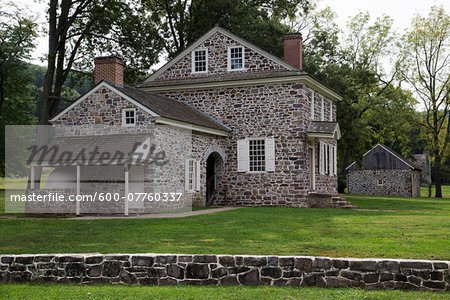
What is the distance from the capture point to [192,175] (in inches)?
858

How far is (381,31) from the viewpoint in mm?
44375

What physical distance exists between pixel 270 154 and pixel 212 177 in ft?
9.96

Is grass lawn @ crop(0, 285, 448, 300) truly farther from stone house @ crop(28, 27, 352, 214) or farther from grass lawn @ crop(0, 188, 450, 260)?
stone house @ crop(28, 27, 352, 214)

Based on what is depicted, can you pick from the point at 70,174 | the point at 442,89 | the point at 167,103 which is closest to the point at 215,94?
the point at 167,103

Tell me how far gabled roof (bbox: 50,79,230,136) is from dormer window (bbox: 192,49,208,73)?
8.19 ft

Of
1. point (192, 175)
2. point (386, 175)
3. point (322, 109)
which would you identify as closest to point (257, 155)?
point (192, 175)

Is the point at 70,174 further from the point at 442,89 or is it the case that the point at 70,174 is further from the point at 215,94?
the point at 442,89

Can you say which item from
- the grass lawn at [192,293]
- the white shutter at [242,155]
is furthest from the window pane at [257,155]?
the grass lawn at [192,293]

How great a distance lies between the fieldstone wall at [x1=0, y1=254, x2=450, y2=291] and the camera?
7902 mm

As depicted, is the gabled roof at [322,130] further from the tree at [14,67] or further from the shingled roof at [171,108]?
the tree at [14,67]

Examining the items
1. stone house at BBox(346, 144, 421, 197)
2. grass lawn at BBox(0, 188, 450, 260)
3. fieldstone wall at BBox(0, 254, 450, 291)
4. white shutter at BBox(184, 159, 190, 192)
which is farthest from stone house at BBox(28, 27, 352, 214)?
stone house at BBox(346, 144, 421, 197)

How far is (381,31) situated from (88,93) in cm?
3107

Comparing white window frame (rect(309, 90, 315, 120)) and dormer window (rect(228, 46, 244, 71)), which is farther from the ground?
dormer window (rect(228, 46, 244, 71))

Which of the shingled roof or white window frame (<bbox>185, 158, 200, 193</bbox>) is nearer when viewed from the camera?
the shingled roof
